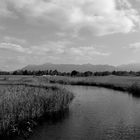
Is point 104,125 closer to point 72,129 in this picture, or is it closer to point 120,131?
point 120,131

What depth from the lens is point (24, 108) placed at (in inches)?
695

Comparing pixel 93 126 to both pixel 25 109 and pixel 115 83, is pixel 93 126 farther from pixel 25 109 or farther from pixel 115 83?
pixel 115 83

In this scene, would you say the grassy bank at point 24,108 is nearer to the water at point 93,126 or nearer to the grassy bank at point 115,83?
the water at point 93,126

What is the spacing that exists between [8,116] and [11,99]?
261cm

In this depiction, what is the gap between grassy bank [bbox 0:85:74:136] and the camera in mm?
14630

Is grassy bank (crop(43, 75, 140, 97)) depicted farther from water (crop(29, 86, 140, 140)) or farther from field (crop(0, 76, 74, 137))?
field (crop(0, 76, 74, 137))

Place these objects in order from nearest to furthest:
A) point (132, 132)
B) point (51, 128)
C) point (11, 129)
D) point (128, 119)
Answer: point (11, 129), point (132, 132), point (51, 128), point (128, 119)

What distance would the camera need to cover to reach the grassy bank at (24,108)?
14.6m

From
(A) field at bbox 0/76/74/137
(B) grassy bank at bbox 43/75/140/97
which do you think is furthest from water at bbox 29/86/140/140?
(B) grassy bank at bbox 43/75/140/97

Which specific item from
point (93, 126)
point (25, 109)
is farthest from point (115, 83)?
point (25, 109)

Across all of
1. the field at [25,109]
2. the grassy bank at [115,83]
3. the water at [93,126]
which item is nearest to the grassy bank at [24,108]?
the field at [25,109]

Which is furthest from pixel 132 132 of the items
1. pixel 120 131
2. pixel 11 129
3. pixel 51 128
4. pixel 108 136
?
pixel 11 129

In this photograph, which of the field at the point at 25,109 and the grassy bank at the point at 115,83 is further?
the grassy bank at the point at 115,83

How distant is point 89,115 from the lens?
2050cm
